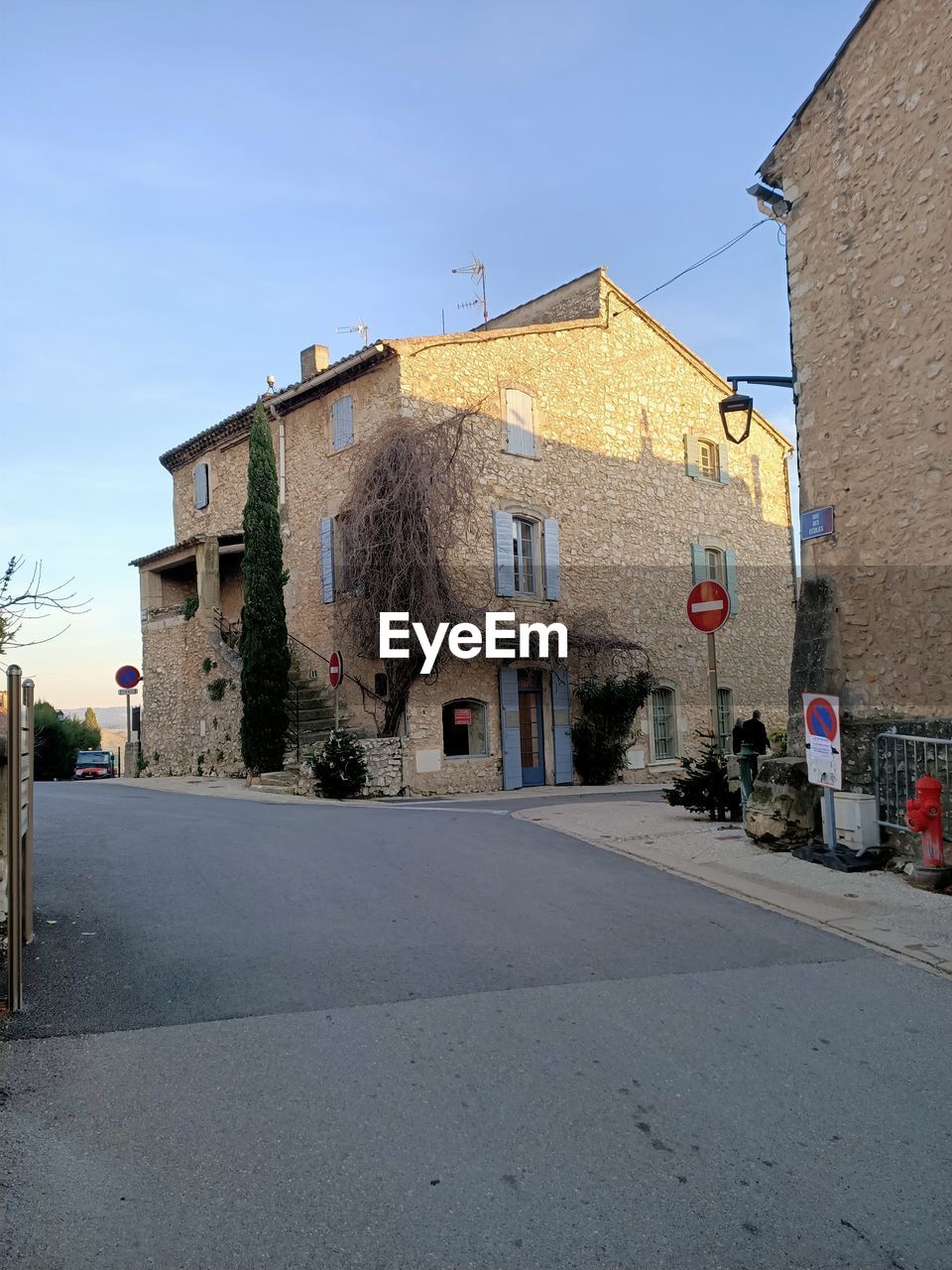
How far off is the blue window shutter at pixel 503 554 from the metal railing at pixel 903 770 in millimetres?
11251

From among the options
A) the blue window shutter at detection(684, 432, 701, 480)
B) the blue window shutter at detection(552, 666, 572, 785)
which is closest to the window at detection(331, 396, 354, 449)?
the blue window shutter at detection(552, 666, 572, 785)

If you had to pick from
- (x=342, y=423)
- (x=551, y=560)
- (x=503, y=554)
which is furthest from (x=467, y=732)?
(x=342, y=423)

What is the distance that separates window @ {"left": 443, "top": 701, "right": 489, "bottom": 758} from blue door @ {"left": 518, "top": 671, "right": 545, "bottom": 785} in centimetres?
111

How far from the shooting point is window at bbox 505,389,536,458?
64.2 feet

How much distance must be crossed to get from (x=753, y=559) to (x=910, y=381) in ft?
55.1

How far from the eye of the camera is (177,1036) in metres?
4.05

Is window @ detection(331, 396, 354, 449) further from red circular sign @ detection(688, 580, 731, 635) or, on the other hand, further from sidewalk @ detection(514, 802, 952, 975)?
red circular sign @ detection(688, 580, 731, 635)

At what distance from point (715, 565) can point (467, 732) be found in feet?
28.7

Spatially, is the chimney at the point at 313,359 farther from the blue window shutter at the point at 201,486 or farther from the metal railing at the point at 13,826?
the metal railing at the point at 13,826

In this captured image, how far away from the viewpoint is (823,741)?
7980mm

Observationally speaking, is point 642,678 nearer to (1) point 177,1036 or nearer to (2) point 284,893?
(2) point 284,893

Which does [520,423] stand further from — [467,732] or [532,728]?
[467,732]

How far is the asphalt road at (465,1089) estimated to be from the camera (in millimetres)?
2637

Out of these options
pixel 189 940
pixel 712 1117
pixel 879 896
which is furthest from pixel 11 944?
pixel 879 896
